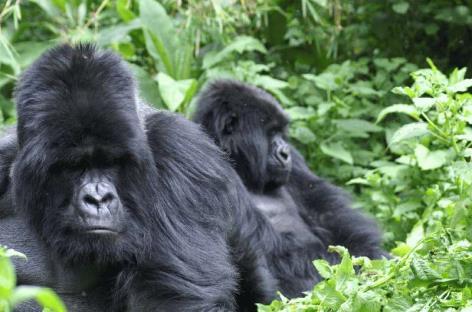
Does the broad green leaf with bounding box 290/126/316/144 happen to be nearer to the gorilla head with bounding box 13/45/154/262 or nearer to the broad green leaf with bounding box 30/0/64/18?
the broad green leaf with bounding box 30/0/64/18

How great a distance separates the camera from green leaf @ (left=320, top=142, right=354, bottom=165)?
6102mm

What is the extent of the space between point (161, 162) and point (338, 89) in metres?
3.03

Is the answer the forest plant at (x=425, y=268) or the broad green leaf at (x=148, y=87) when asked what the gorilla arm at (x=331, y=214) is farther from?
the forest plant at (x=425, y=268)

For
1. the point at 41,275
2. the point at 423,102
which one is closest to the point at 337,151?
the point at 423,102

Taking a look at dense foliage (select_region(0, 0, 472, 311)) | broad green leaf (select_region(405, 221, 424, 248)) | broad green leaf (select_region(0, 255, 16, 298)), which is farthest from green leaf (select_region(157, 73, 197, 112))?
broad green leaf (select_region(0, 255, 16, 298))

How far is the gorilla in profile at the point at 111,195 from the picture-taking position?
11.3ft

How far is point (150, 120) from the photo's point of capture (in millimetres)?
3910

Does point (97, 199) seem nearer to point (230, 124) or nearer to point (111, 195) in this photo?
point (111, 195)

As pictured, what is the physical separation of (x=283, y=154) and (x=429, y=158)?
2.79ft

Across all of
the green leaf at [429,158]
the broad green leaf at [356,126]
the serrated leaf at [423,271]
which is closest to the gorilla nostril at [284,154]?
the green leaf at [429,158]

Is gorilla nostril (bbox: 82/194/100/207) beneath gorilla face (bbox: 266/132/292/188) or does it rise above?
above

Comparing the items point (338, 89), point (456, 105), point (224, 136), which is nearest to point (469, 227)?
point (456, 105)

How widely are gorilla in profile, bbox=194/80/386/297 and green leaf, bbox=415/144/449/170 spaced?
1.70 ft

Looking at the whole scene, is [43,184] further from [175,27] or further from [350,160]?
[175,27]
